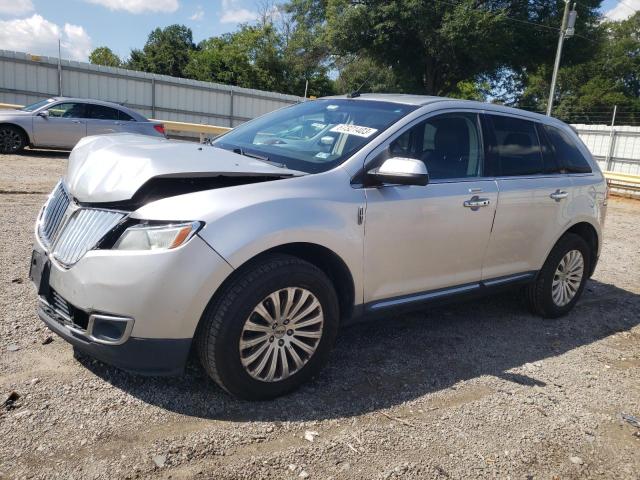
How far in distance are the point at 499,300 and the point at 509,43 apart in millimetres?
23903

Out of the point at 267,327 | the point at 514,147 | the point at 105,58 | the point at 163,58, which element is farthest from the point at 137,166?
the point at 105,58

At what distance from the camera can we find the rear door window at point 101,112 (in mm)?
13766

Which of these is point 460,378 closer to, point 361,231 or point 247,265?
point 361,231

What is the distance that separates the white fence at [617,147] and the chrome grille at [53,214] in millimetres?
22311

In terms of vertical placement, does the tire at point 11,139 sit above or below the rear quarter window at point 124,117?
below

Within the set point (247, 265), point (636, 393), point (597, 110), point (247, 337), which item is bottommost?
point (636, 393)

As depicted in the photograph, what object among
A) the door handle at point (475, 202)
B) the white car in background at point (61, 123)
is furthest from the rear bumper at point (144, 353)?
the white car in background at point (61, 123)

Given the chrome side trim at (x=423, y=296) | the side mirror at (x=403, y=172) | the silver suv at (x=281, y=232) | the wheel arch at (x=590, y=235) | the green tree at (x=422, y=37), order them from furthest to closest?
the green tree at (x=422, y=37), the wheel arch at (x=590, y=235), the chrome side trim at (x=423, y=296), the side mirror at (x=403, y=172), the silver suv at (x=281, y=232)

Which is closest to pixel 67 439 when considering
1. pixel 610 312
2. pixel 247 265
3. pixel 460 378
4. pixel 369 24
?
pixel 247 265

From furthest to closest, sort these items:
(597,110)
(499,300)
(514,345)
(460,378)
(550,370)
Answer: (597,110) → (499,300) → (514,345) → (550,370) → (460,378)

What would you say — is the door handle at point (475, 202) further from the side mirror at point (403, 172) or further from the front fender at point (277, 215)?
the front fender at point (277, 215)

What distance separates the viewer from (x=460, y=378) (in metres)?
3.80

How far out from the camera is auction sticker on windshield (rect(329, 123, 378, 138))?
3.72m

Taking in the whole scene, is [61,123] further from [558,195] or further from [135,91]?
[558,195]
